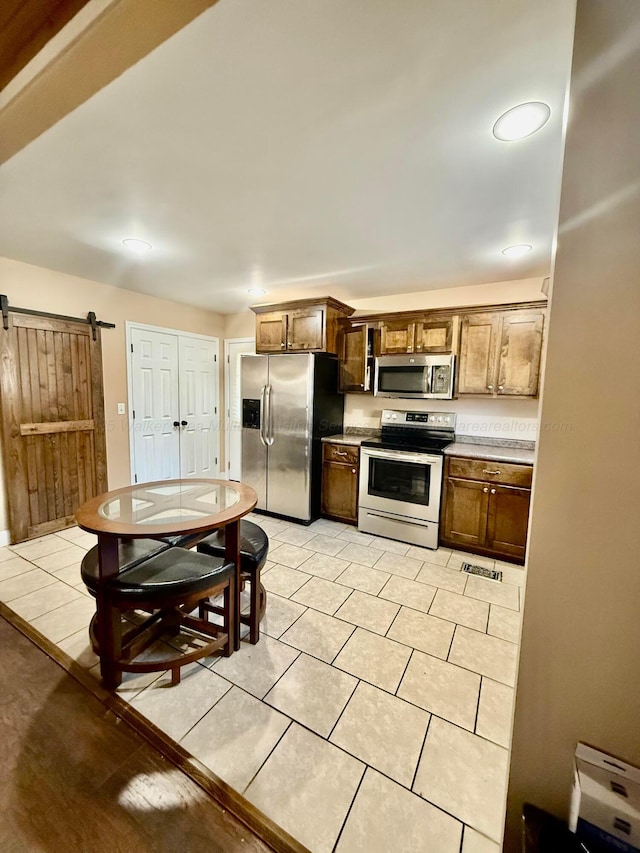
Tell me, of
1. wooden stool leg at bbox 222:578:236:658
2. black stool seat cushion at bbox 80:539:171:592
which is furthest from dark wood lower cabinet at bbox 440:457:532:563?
black stool seat cushion at bbox 80:539:171:592

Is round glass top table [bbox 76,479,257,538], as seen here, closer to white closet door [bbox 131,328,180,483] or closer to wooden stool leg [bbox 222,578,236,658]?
wooden stool leg [bbox 222,578,236,658]

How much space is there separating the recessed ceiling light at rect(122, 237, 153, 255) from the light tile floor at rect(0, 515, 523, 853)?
256cm

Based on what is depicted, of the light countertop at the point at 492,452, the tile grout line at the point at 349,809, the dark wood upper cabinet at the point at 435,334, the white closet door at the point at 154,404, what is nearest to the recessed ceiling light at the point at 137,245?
the white closet door at the point at 154,404

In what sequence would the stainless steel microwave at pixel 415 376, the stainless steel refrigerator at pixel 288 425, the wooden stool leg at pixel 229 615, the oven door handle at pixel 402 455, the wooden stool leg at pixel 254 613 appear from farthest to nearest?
the stainless steel refrigerator at pixel 288 425 < the stainless steel microwave at pixel 415 376 < the oven door handle at pixel 402 455 < the wooden stool leg at pixel 254 613 < the wooden stool leg at pixel 229 615

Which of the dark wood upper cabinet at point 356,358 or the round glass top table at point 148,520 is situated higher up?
the dark wood upper cabinet at point 356,358

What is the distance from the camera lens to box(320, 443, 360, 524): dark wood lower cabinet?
3543 mm

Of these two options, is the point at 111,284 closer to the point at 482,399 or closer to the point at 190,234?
the point at 190,234

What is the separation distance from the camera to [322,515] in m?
3.82

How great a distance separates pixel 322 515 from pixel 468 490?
1584 millimetres

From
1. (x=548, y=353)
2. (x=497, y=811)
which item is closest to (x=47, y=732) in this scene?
(x=497, y=811)

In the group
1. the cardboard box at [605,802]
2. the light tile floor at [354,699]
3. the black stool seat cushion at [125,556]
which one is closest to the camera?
the cardboard box at [605,802]

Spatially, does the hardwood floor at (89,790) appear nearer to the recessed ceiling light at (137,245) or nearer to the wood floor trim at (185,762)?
the wood floor trim at (185,762)

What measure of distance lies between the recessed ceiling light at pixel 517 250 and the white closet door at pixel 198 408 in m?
3.77

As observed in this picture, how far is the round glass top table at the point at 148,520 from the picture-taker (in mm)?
1520
